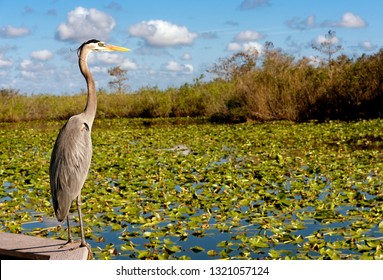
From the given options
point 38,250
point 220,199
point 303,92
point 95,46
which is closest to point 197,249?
point 38,250

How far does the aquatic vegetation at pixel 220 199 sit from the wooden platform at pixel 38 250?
0.47 metres

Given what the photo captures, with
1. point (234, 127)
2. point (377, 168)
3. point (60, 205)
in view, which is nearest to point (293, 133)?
point (234, 127)

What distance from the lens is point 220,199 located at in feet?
22.2

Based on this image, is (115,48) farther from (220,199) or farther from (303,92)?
(303,92)

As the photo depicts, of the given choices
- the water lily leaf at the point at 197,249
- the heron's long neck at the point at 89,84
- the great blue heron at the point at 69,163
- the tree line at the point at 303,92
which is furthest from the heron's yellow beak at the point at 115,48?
the tree line at the point at 303,92

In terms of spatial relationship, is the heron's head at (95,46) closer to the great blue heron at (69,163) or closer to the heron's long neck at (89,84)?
the heron's long neck at (89,84)

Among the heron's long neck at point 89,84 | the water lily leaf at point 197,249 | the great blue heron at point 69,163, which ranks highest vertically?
the heron's long neck at point 89,84

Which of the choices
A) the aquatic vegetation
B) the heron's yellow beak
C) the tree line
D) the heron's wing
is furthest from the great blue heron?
the tree line

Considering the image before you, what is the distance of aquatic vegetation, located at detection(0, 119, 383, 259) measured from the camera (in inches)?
197

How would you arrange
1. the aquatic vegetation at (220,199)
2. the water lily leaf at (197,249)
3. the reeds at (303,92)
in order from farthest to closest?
1. the reeds at (303,92)
2. the aquatic vegetation at (220,199)
3. the water lily leaf at (197,249)

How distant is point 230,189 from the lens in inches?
285

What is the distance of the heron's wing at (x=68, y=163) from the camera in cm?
443

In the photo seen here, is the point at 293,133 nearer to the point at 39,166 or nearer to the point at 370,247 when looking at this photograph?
the point at 39,166
